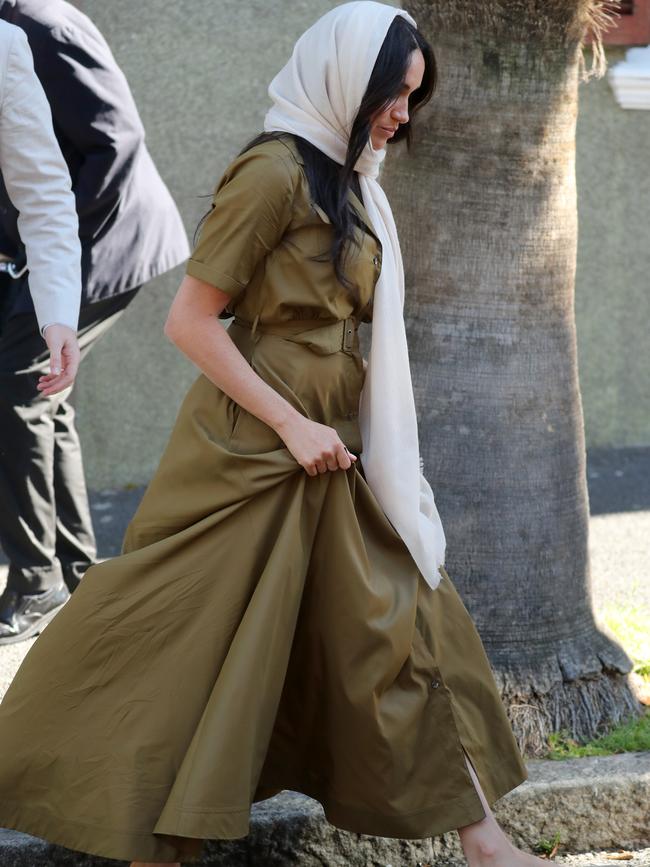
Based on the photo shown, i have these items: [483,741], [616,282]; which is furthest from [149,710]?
[616,282]

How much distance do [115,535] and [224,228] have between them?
364cm

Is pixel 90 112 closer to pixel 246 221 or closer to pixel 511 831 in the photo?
pixel 246 221

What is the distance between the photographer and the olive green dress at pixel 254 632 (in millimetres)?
2816

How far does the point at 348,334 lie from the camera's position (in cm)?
304

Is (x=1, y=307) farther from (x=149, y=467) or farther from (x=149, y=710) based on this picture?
(x=149, y=467)

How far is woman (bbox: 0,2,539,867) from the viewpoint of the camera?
2820 mm

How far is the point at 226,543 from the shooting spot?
9.56ft

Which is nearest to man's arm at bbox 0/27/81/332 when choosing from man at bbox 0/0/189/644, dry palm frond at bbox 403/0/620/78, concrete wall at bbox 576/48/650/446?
man at bbox 0/0/189/644

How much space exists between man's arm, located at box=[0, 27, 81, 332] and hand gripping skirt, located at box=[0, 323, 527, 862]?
61 centimetres

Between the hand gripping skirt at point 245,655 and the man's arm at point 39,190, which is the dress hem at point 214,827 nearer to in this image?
the hand gripping skirt at point 245,655

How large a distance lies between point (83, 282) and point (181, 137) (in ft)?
8.19

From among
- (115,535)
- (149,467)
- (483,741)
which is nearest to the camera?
(483,741)

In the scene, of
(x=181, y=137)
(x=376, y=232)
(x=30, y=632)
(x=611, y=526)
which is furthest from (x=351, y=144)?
(x=181, y=137)

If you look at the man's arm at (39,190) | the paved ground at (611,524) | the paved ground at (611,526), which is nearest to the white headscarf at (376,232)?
the man's arm at (39,190)
